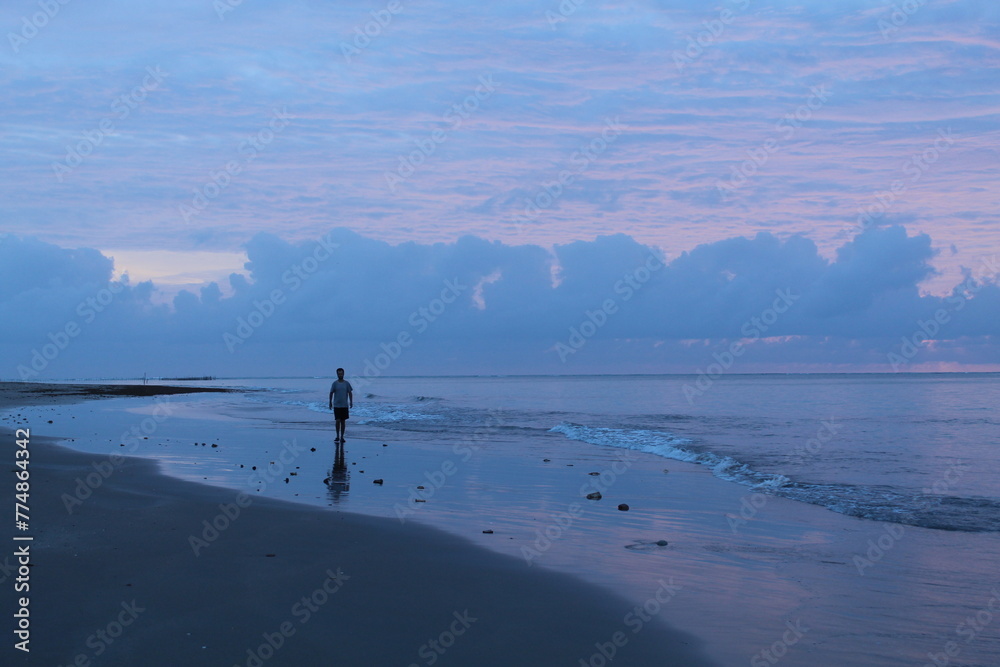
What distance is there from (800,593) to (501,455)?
535 inches

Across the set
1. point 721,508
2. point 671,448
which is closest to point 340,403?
point 671,448

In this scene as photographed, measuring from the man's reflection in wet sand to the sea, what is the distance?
0.04 metres

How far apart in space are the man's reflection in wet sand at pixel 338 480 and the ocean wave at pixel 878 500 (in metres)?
8.45

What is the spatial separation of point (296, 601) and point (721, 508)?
8.41 meters

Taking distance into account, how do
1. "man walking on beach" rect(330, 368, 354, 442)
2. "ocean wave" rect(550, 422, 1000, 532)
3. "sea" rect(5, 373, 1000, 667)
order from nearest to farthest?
"sea" rect(5, 373, 1000, 667)
"ocean wave" rect(550, 422, 1000, 532)
"man walking on beach" rect(330, 368, 354, 442)

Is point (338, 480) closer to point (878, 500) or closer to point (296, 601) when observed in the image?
point (296, 601)

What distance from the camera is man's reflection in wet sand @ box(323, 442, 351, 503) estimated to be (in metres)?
13.2

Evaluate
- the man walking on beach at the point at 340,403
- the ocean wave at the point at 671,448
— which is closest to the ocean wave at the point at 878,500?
the ocean wave at the point at 671,448

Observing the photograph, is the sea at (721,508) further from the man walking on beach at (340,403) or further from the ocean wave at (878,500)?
the man walking on beach at (340,403)

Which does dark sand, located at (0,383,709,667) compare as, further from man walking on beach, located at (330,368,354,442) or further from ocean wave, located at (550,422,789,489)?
man walking on beach, located at (330,368,354,442)

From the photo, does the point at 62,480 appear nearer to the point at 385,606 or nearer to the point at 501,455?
the point at 385,606

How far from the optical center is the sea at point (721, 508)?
264 inches

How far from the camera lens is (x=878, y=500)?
1367cm

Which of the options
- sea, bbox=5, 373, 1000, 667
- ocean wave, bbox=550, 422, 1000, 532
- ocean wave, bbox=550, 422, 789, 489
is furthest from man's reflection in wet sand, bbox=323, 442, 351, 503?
ocean wave, bbox=550, 422, 789, 489
